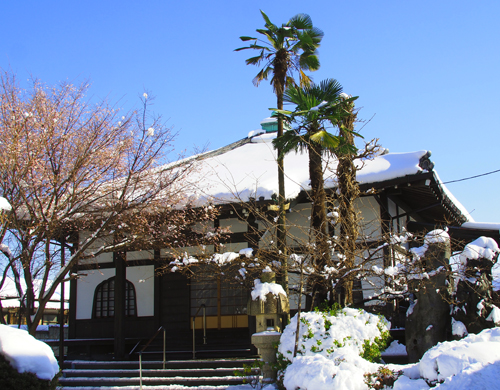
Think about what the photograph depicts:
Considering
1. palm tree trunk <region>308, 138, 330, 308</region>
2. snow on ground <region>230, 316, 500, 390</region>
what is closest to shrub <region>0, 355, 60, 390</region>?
snow on ground <region>230, 316, 500, 390</region>

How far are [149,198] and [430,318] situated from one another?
21.3 feet

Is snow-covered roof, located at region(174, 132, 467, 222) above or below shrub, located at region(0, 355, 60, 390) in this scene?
above

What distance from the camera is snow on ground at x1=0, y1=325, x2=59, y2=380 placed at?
547 centimetres

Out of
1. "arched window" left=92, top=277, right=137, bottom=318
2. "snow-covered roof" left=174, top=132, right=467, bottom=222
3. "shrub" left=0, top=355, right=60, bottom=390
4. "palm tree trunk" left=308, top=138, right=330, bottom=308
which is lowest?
"shrub" left=0, top=355, right=60, bottom=390

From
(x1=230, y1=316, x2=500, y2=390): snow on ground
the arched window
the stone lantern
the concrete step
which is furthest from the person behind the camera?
the arched window

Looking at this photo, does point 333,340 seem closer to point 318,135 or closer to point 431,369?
point 431,369

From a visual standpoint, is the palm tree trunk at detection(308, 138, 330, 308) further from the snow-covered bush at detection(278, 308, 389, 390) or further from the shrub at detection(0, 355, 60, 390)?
the shrub at detection(0, 355, 60, 390)

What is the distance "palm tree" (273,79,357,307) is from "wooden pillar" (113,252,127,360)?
5794mm

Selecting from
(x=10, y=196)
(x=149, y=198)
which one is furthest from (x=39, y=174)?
(x=149, y=198)

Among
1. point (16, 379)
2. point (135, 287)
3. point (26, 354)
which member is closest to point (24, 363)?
point (26, 354)

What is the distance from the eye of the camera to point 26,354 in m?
5.55

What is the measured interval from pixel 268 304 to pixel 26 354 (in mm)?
4424

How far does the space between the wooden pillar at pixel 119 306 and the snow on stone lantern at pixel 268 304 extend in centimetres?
519

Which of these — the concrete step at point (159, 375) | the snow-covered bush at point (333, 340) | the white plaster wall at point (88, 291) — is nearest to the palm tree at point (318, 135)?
the snow-covered bush at point (333, 340)
